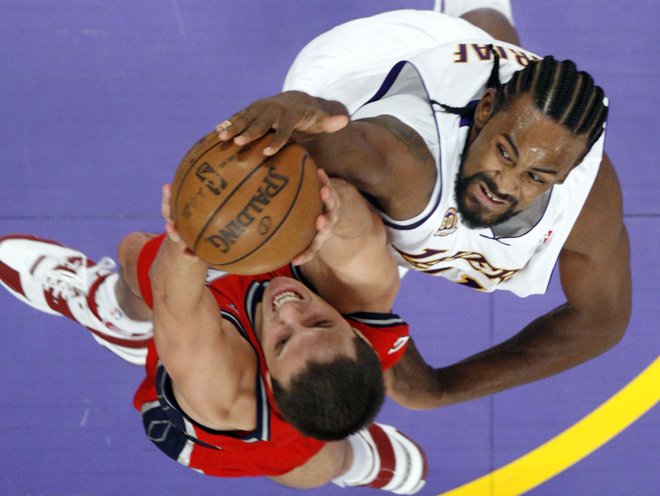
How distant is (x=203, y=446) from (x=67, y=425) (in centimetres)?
97

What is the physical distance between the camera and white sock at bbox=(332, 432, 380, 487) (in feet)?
9.00

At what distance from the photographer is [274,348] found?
199cm

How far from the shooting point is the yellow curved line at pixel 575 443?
3.00 meters

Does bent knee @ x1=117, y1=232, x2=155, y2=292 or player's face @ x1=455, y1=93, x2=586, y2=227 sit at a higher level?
player's face @ x1=455, y1=93, x2=586, y2=227

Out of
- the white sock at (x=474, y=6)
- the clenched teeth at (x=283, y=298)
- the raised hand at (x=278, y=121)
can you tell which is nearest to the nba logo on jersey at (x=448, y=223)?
the clenched teeth at (x=283, y=298)

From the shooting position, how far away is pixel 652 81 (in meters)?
A: 3.26

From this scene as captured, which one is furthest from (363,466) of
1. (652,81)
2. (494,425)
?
(652,81)

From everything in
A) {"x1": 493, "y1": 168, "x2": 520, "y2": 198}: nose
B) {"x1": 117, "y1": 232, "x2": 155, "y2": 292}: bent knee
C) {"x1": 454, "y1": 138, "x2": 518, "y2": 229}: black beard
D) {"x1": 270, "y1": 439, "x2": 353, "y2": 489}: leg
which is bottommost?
{"x1": 270, "y1": 439, "x2": 353, "y2": 489}: leg

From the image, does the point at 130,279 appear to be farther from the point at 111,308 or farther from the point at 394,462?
the point at 394,462

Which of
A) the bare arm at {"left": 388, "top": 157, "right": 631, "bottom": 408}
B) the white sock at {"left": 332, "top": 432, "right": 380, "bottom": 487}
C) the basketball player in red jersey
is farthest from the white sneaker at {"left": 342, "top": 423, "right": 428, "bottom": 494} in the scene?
the bare arm at {"left": 388, "top": 157, "right": 631, "bottom": 408}

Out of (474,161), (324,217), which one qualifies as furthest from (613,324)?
(324,217)

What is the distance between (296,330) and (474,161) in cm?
60

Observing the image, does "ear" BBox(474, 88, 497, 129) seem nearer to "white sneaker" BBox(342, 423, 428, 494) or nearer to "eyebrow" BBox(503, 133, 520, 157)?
"eyebrow" BBox(503, 133, 520, 157)

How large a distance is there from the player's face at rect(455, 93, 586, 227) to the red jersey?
475 millimetres
